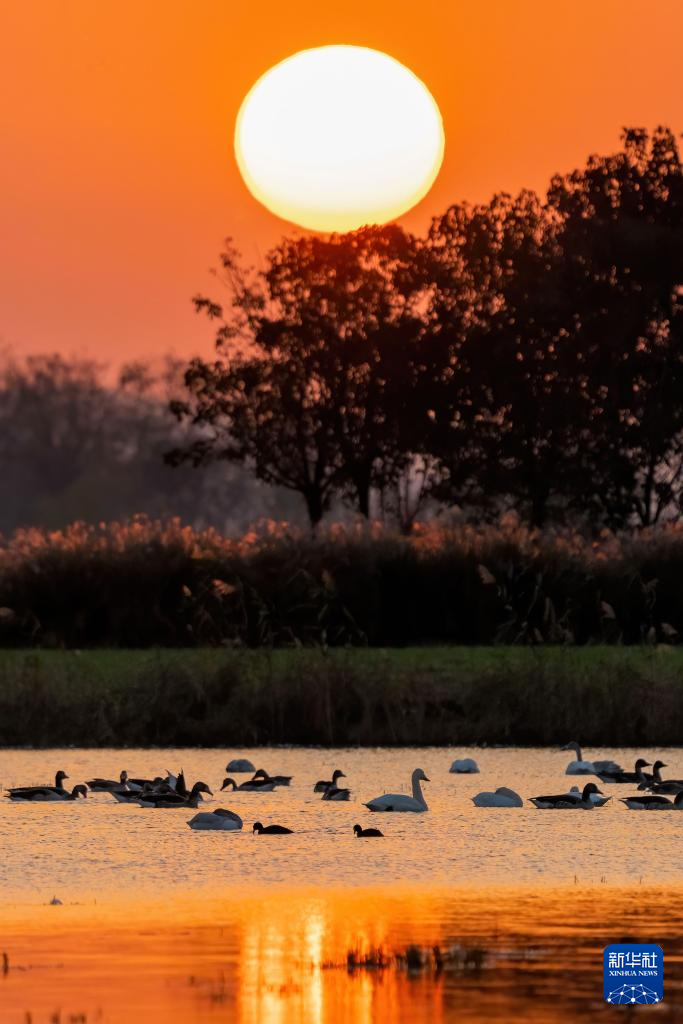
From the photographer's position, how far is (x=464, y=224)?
5900cm

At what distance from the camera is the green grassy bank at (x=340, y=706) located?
27547mm

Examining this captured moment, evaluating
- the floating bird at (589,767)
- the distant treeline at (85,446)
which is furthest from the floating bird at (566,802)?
the distant treeline at (85,446)

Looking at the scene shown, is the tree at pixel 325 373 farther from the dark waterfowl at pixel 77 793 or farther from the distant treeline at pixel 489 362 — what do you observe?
the dark waterfowl at pixel 77 793

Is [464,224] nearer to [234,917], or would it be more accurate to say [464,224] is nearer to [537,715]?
[537,715]

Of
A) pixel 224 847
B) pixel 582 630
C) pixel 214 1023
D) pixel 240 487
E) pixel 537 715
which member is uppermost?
pixel 240 487

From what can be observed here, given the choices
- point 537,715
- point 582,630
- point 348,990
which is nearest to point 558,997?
point 348,990

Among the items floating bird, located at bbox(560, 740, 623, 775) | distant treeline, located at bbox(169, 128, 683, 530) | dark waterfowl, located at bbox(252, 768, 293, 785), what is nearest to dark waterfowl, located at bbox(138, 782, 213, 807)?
dark waterfowl, located at bbox(252, 768, 293, 785)

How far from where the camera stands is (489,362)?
55.8 metres

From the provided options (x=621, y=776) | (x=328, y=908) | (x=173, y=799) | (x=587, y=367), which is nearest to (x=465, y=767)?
(x=621, y=776)

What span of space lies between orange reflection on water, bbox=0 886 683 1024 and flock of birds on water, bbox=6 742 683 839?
3.82 m

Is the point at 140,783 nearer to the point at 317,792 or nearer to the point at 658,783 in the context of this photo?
the point at 317,792

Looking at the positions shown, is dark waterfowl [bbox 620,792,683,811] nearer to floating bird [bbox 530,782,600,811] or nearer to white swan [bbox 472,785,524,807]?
floating bird [bbox 530,782,600,811]

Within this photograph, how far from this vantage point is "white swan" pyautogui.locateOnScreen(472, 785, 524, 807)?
797 inches

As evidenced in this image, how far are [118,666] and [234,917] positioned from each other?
17.4 m
